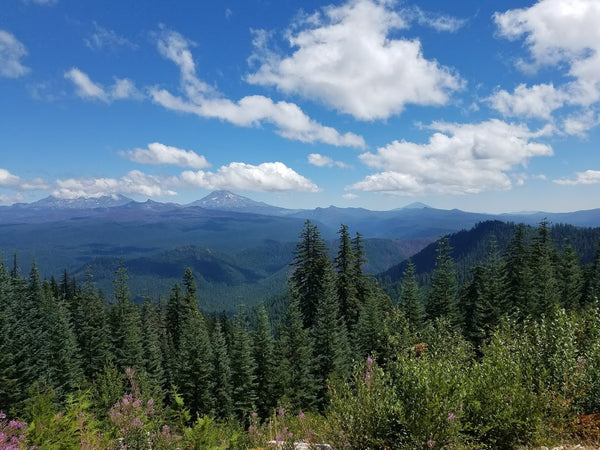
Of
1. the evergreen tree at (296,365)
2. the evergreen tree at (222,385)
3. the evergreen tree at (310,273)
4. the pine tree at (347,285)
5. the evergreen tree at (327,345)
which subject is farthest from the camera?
the pine tree at (347,285)

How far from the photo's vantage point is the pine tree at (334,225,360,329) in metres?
37.7

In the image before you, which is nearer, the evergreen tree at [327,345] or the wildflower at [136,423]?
the wildflower at [136,423]

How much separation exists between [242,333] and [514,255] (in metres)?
34.1

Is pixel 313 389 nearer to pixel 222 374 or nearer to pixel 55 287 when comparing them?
pixel 222 374

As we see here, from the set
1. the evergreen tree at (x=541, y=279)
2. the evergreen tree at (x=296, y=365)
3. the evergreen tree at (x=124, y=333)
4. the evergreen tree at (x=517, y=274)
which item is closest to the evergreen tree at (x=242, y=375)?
the evergreen tree at (x=296, y=365)

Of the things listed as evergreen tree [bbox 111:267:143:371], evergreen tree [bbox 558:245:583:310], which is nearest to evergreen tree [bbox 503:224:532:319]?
evergreen tree [bbox 558:245:583:310]

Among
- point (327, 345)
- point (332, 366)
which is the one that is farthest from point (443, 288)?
point (332, 366)

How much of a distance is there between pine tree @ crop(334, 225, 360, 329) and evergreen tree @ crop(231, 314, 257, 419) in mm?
11176

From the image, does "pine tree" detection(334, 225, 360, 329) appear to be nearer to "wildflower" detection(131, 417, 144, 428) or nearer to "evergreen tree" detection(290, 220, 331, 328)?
"evergreen tree" detection(290, 220, 331, 328)

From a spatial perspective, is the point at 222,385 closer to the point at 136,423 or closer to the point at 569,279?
the point at 136,423

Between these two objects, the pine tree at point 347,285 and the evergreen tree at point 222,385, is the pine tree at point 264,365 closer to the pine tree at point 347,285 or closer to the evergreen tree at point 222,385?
the evergreen tree at point 222,385

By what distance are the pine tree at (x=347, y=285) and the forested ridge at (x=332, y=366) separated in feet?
0.55

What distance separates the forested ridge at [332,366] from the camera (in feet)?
18.9

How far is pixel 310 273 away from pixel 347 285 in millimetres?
4197
